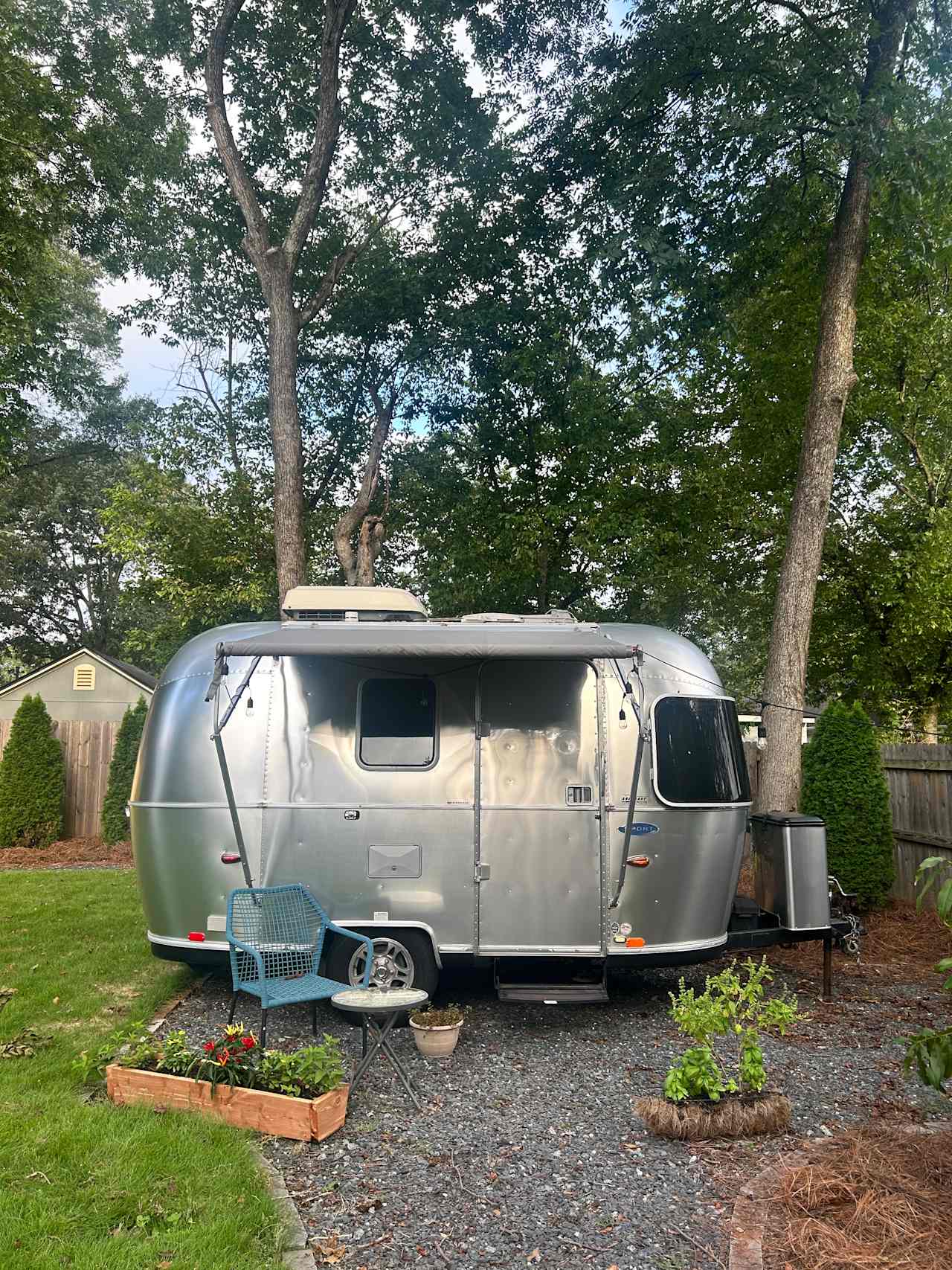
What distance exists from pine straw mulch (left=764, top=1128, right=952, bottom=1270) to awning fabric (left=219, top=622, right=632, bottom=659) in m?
2.76

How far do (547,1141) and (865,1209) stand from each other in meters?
1.54

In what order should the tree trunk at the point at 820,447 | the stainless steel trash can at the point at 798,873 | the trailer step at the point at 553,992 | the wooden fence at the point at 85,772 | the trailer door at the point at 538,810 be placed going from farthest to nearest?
1. the wooden fence at the point at 85,772
2. the tree trunk at the point at 820,447
3. the stainless steel trash can at the point at 798,873
4. the trailer door at the point at 538,810
5. the trailer step at the point at 553,992

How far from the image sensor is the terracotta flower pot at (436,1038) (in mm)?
5594

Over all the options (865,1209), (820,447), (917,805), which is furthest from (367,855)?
(917,805)

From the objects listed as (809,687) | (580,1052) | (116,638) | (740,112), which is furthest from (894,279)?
(116,638)

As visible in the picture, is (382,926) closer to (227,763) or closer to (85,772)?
(227,763)

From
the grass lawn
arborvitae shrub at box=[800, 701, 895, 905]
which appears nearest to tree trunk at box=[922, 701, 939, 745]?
arborvitae shrub at box=[800, 701, 895, 905]

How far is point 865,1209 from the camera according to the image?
3.49 m

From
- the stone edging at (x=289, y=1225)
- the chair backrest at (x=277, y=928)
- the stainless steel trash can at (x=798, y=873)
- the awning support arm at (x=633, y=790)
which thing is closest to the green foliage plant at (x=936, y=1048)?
the stone edging at (x=289, y=1225)

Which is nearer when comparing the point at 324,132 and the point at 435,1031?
the point at 435,1031

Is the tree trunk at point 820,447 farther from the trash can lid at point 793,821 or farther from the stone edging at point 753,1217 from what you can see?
the stone edging at point 753,1217

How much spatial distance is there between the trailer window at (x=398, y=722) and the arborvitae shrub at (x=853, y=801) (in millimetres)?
5066

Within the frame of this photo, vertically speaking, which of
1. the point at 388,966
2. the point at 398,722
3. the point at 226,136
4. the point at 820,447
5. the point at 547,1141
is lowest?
the point at 547,1141

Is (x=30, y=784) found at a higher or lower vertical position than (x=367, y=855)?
higher
